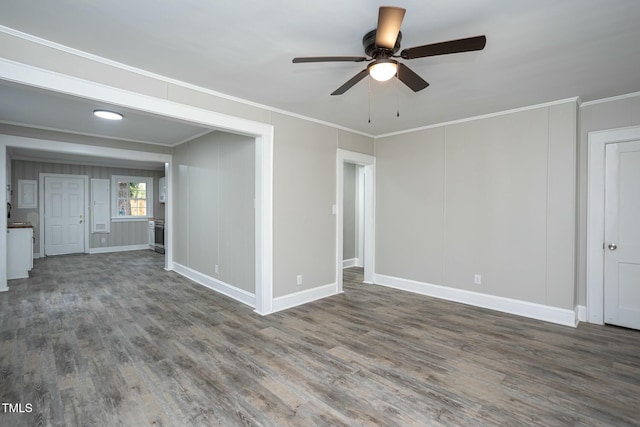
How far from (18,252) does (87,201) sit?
3.25 metres

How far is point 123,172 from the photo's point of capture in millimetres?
9102

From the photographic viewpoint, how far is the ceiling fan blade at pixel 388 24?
5.20 feet

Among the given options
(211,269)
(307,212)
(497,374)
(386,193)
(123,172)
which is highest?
(123,172)

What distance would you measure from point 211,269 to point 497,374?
165 inches

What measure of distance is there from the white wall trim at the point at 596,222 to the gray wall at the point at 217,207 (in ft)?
13.8

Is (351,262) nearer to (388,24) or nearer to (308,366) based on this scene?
(308,366)

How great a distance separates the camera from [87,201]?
853cm

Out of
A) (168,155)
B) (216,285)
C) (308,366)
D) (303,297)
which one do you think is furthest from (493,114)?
(168,155)

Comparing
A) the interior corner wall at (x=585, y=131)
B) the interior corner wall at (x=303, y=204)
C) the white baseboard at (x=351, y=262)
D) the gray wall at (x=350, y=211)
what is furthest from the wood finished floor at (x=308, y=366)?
the gray wall at (x=350, y=211)

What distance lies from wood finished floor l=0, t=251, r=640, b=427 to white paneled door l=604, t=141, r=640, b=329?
0.84 feet

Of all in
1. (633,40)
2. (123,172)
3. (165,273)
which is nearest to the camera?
(633,40)

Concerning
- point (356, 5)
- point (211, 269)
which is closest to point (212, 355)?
point (211, 269)

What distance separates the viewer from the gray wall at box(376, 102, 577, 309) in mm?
3600

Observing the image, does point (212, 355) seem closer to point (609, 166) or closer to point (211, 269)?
point (211, 269)
